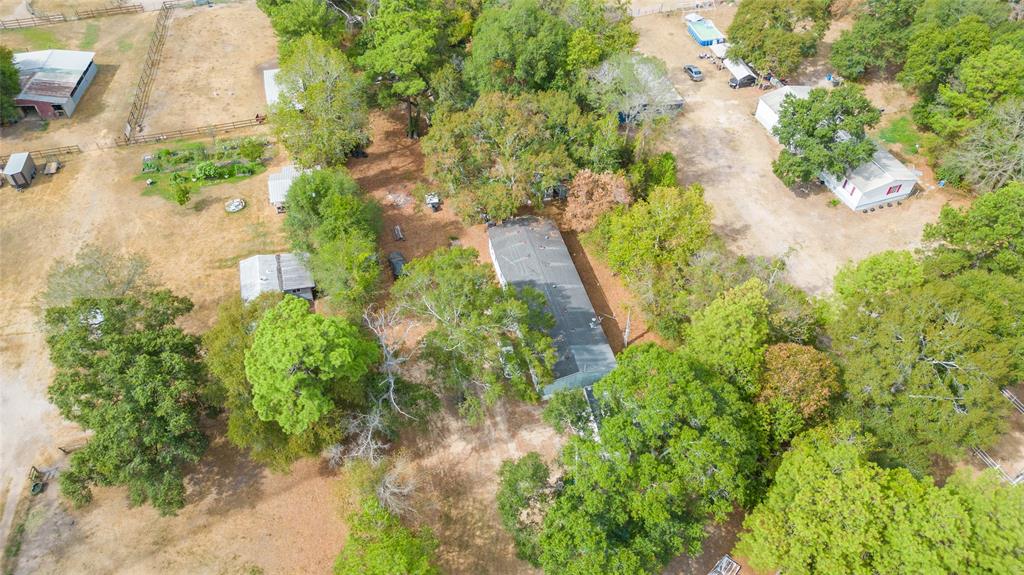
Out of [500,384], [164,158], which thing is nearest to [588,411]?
[500,384]

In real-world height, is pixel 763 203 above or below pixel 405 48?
below

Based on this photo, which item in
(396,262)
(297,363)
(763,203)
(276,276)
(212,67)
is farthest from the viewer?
(212,67)

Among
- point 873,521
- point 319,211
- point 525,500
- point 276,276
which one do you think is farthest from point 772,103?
point 276,276

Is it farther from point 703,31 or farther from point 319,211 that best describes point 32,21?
point 703,31

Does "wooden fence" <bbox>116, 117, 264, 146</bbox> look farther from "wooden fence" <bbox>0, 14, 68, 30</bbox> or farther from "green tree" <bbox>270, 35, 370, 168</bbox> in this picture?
"wooden fence" <bbox>0, 14, 68, 30</bbox>

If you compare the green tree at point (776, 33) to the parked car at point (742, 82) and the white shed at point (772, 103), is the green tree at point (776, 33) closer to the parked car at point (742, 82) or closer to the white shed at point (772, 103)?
the parked car at point (742, 82)

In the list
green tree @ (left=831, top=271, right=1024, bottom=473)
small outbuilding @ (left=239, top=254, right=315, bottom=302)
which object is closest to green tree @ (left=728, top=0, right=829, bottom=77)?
green tree @ (left=831, top=271, right=1024, bottom=473)

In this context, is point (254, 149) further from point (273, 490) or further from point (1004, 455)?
point (1004, 455)
